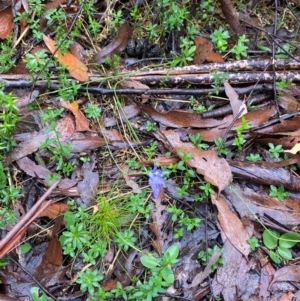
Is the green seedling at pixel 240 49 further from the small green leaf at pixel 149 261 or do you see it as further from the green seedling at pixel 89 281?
the green seedling at pixel 89 281

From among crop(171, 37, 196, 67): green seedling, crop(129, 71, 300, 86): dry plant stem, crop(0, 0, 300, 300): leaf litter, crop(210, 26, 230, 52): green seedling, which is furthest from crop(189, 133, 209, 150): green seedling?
crop(210, 26, 230, 52): green seedling

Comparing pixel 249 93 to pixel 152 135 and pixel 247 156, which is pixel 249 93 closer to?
pixel 247 156

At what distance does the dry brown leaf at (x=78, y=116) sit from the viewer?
92.0 inches

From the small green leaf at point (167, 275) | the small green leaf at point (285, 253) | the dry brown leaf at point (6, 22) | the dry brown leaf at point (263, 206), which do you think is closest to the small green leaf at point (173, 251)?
the small green leaf at point (167, 275)

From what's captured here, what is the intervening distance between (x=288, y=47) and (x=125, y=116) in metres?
0.98

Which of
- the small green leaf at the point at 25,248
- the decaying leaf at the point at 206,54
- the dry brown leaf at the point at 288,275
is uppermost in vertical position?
the decaying leaf at the point at 206,54

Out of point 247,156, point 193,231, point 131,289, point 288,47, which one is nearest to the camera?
point 131,289

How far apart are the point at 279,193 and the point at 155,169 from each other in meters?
0.60

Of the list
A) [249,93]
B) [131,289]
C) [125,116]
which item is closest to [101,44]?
[125,116]

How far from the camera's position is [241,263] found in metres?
2.06

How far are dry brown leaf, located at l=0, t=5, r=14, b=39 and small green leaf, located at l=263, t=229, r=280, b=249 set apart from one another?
1.73 m

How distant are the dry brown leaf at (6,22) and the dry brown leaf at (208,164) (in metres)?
1.11

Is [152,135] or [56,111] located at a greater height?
[56,111]

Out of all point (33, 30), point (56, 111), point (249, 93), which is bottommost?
point (249, 93)
